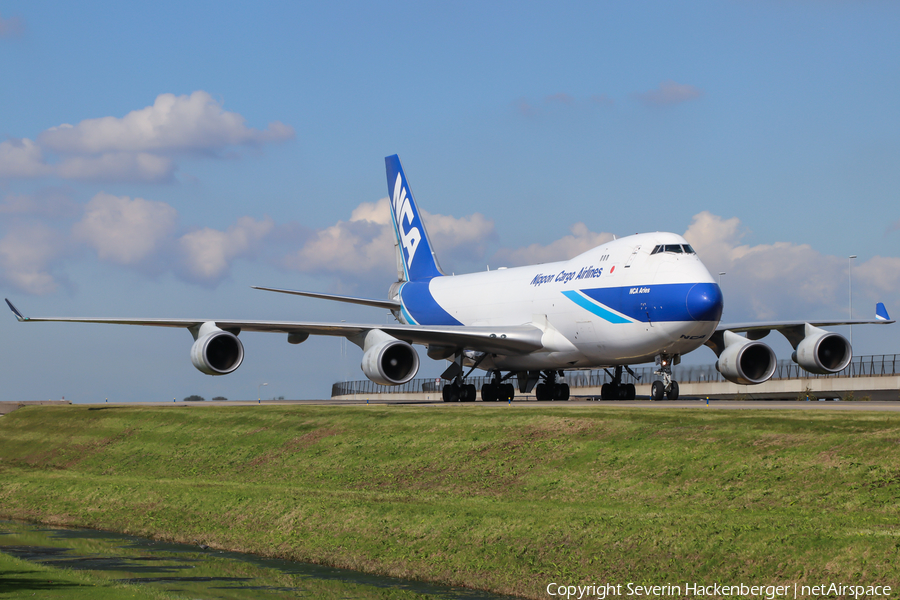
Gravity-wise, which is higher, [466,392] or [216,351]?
[216,351]

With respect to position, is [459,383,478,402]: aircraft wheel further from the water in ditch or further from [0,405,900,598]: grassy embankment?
the water in ditch

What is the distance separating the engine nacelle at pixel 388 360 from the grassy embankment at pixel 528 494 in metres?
3.67

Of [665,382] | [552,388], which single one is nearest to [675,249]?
[665,382]

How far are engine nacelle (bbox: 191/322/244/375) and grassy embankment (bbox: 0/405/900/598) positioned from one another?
14.0 feet

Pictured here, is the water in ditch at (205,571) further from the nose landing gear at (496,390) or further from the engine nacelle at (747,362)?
the nose landing gear at (496,390)

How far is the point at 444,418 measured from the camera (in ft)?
85.2

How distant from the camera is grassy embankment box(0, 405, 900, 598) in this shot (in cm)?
1399

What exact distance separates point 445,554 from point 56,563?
7.37 m

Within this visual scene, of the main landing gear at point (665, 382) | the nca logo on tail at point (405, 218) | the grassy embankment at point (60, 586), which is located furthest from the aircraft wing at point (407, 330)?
the grassy embankment at point (60, 586)

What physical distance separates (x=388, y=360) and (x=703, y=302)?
11394 millimetres

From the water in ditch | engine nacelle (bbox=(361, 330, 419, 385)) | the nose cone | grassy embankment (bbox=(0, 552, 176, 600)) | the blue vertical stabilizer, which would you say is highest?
the blue vertical stabilizer

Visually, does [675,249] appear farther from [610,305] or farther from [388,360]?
[388,360]

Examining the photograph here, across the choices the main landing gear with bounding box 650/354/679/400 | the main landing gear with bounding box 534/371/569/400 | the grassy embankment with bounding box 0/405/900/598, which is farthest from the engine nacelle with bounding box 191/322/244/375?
the main landing gear with bounding box 650/354/679/400

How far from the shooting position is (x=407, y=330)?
35750 millimetres
